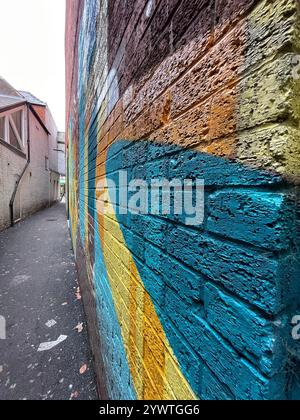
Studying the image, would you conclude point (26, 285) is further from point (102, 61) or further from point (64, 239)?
point (102, 61)

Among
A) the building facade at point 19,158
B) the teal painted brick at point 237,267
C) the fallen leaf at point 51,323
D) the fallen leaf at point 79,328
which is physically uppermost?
the building facade at point 19,158

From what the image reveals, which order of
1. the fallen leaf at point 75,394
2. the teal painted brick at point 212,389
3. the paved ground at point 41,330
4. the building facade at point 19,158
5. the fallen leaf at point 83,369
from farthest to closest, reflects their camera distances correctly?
the building facade at point 19,158 < the fallen leaf at point 83,369 < the paved ground at point 41,330 < the fallen leaf at point 75,394 < the teal painted brick at point 212,389

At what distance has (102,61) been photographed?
1900mm

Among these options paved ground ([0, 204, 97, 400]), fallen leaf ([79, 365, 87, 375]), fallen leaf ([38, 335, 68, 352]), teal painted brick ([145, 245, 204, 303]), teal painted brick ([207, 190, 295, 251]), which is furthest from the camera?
fallen leaf ([38, 335, 68, 352])

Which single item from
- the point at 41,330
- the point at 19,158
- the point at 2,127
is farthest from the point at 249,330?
the point at 19,158

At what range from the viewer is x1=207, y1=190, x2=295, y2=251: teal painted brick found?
1.39 feet

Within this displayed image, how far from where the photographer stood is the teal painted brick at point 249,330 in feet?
1.43

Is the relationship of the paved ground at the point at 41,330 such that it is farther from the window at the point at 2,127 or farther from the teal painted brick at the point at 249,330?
the window at the point at 2,127

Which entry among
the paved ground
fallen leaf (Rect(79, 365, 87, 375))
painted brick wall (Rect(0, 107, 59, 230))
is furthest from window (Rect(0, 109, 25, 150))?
fallen leaf (Rect(79, 365, 87, 375))

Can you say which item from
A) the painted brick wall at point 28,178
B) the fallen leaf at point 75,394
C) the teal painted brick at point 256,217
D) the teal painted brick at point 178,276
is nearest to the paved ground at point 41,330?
the fallen leaf at point 75,394

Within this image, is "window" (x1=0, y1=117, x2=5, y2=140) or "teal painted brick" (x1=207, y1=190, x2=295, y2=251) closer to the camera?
"teal painted brick" (x1=207, y1=190, x2=295, y2=251)

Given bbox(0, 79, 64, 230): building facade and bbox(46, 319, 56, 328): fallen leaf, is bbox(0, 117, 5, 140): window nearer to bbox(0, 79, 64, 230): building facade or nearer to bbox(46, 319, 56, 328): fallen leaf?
bbox(0, 79, 64, 230): building facade

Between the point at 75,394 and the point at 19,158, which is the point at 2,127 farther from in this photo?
the point at 75,394

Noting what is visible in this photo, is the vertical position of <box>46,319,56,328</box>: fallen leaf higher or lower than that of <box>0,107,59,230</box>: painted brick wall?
lower
